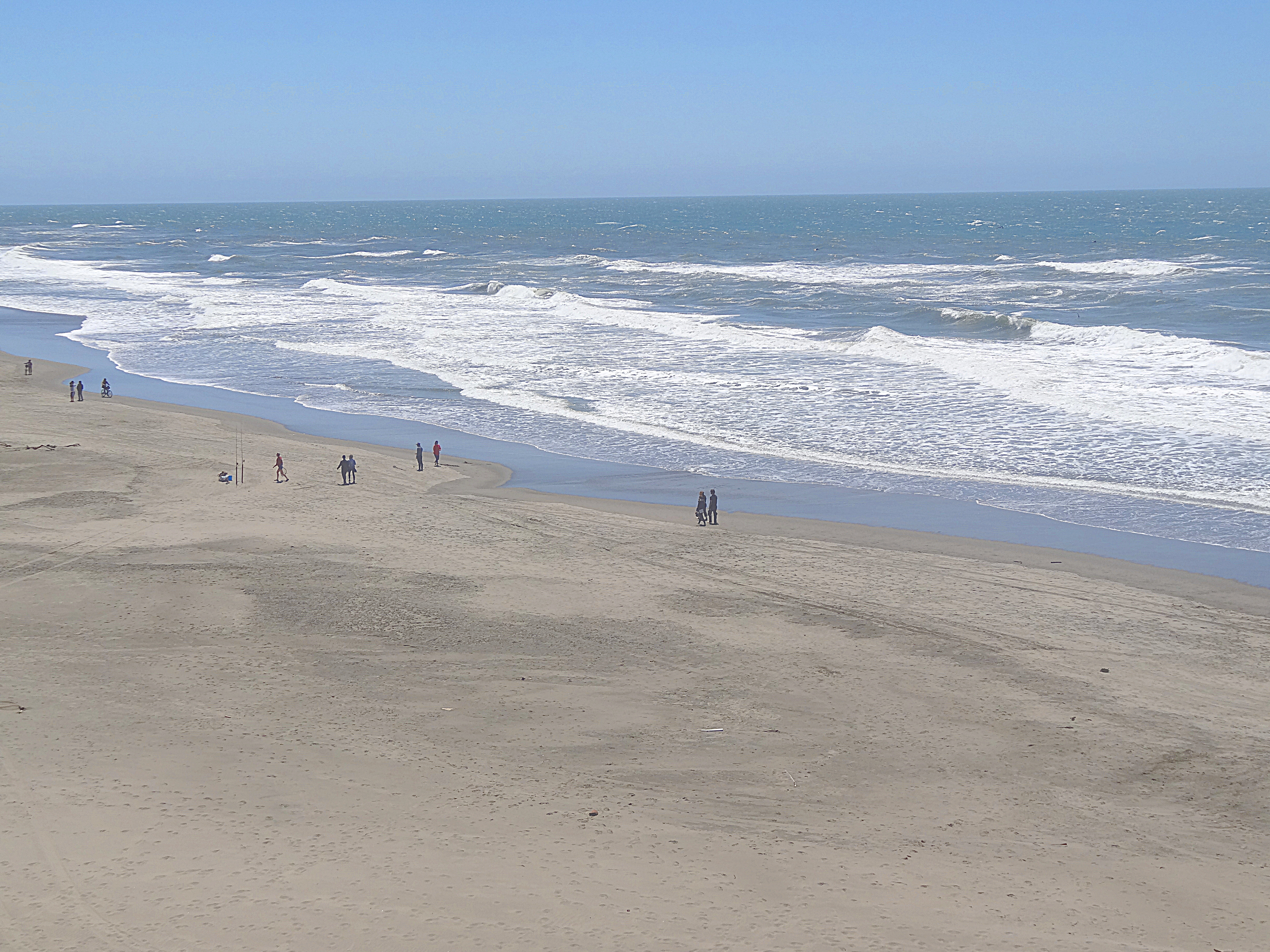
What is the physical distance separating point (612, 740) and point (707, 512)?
1021 centimetres

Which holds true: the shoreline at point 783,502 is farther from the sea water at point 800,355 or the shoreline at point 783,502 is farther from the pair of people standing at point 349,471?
the pair of people standing at point 349,471

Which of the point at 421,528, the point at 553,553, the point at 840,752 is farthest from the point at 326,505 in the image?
the point at 840,752

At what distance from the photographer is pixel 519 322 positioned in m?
58.0

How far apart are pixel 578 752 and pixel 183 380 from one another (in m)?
32.8

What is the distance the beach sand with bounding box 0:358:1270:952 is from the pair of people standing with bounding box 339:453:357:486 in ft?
10.5

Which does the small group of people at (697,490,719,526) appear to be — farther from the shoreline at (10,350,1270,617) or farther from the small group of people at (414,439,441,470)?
the small group of people at (414,439,441,470)

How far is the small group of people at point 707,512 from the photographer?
73.7 feet

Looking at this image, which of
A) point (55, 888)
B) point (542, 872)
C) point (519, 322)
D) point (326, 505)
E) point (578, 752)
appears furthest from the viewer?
point (519, 322)

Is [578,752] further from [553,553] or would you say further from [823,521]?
[823,521]

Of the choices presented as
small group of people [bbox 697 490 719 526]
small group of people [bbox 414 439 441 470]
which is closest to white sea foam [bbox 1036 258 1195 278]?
small group of people [bbox 414 439 441 470]

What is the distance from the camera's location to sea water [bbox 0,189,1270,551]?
27688mm

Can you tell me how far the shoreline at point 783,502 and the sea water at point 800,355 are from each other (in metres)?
0.77

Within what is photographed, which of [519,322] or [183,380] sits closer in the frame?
[183,380]

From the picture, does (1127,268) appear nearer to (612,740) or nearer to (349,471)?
(349,471)
